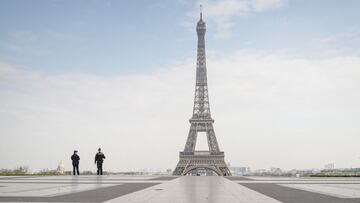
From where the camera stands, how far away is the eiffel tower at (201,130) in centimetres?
8406

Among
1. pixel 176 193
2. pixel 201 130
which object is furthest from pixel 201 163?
pixel 176 193

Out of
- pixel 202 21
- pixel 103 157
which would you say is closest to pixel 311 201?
pixel 103 157

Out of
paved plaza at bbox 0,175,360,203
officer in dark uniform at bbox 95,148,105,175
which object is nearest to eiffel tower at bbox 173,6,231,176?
officer in dark uniform at bbox 95,148,105,175

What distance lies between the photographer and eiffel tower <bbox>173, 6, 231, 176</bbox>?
84062 millimetres

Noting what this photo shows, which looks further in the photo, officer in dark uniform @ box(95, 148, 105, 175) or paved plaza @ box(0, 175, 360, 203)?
officer in dark uniform @ box(95, 148, 105, 175)

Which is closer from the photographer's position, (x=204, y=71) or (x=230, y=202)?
(x=230, y=202)

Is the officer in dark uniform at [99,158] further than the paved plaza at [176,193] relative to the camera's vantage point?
Yes

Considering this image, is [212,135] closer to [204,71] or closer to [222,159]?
[222,159]

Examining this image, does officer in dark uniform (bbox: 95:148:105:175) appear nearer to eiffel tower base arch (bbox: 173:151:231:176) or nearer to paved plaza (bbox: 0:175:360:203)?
paved plaza (bbox: 0:175:360:203)

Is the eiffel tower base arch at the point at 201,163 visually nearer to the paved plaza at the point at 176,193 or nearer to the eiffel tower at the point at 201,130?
the eiffel tower at the point at 201,130

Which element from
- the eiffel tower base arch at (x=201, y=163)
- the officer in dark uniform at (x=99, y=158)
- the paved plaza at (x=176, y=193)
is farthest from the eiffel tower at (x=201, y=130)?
the paved plaza at (x=176, y=193)

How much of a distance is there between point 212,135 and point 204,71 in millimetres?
15451

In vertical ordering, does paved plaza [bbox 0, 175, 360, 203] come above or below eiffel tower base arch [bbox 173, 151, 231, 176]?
above

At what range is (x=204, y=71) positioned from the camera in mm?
91750
